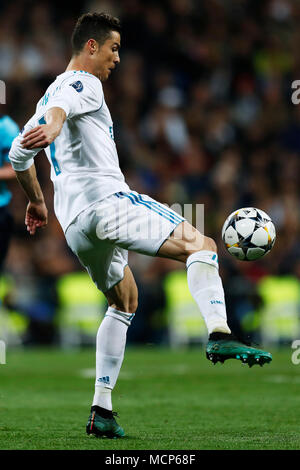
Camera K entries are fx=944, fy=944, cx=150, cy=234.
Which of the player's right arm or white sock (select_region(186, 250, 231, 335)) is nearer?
the player's right arm

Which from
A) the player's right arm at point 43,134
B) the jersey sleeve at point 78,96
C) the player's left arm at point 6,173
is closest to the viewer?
Result: the player's right arm at point 43,134

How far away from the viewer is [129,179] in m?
14.4

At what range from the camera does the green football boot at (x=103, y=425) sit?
Answer: 532 cm

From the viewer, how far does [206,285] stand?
15.5 feet

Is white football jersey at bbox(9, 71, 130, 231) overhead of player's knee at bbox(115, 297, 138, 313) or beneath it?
overhead

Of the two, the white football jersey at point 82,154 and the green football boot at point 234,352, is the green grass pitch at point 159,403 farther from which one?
the white football jersey at point 82,154

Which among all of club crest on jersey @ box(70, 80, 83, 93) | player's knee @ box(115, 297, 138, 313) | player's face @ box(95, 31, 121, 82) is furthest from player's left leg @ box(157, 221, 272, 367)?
player's face @ box(95, 31, 121, 82)

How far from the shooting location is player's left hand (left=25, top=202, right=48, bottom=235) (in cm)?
540

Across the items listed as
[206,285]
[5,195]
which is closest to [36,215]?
[206,285]

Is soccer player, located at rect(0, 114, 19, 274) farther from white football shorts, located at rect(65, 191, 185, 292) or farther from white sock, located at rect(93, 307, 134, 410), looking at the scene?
white football shorts, located at rect(65, 191, 185, 292)

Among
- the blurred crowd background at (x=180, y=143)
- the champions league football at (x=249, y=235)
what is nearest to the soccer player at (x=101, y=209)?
the champions league football at (x=249, y=235)

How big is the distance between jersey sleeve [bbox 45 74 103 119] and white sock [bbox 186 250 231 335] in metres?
0.96

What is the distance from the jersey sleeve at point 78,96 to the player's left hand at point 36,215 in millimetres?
686

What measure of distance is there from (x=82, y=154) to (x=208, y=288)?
1.04 m
